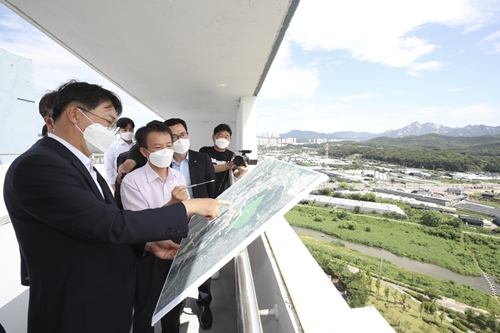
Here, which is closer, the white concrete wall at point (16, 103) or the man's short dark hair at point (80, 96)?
the man's short dark hair at point (80, 96)

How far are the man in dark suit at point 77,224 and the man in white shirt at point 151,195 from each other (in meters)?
0.35

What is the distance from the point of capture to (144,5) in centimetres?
162

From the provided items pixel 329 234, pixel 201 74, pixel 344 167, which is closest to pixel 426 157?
pixel 344 167

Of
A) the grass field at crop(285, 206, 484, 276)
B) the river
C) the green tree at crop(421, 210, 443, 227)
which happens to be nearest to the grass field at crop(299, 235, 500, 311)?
the river

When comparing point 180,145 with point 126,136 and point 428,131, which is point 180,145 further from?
point 428,131

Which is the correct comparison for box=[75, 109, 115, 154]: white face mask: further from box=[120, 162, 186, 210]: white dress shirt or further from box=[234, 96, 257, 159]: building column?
box=[234, 96, 257, 159]: building column

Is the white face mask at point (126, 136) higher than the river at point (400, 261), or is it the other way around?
the white face mask at point (126, 136)

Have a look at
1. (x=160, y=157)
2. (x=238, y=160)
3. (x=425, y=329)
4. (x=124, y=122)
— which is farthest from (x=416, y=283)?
(x=160, y=157)

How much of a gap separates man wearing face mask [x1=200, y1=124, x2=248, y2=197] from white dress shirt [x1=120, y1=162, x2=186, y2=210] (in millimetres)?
905

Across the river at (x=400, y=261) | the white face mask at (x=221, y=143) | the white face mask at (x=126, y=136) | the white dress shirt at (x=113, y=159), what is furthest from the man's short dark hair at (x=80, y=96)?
the river at (x=400, y=261)

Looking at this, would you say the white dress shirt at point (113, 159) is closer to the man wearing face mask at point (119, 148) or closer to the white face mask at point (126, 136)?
the man wearing face mask at point (119, 148)

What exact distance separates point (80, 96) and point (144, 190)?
2.28 feet

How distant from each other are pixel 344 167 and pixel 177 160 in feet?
27.4

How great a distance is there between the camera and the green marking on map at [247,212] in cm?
73
